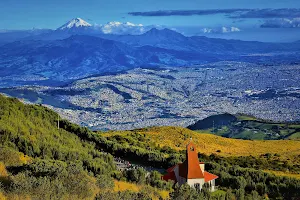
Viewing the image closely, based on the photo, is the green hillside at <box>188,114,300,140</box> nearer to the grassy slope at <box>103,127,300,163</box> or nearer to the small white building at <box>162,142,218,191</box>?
the grassy slope at <box>103,127,300,163</box>

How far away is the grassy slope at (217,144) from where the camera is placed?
50844mm

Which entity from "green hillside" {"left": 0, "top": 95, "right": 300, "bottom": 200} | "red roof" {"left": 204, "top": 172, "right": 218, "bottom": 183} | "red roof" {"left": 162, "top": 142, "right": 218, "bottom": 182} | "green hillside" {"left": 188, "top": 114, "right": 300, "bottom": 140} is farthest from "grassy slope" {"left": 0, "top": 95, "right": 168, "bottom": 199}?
"green hillside" {"left": 188, "top": 114, "right": 300, "bottom": 140}

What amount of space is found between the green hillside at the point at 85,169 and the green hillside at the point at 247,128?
2483 inches

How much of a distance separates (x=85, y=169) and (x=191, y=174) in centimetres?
719

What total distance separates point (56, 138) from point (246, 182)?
14.2m

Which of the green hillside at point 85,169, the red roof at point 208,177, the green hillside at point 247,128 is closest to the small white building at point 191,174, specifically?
the red roof at point 208,177

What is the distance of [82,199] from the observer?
15281mm

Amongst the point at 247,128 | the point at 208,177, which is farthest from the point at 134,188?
the point at 247,128

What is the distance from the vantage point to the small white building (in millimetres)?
27531

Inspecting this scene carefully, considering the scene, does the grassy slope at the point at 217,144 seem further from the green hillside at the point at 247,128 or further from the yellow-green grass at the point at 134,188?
the green hillside at the point at 247,128

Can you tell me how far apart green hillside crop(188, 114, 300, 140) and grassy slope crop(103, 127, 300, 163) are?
42.1m

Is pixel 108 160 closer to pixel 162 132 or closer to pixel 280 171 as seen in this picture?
pixel 280 171

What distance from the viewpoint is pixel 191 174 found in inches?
1088

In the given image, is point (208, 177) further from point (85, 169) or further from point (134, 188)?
point (85, 169)
